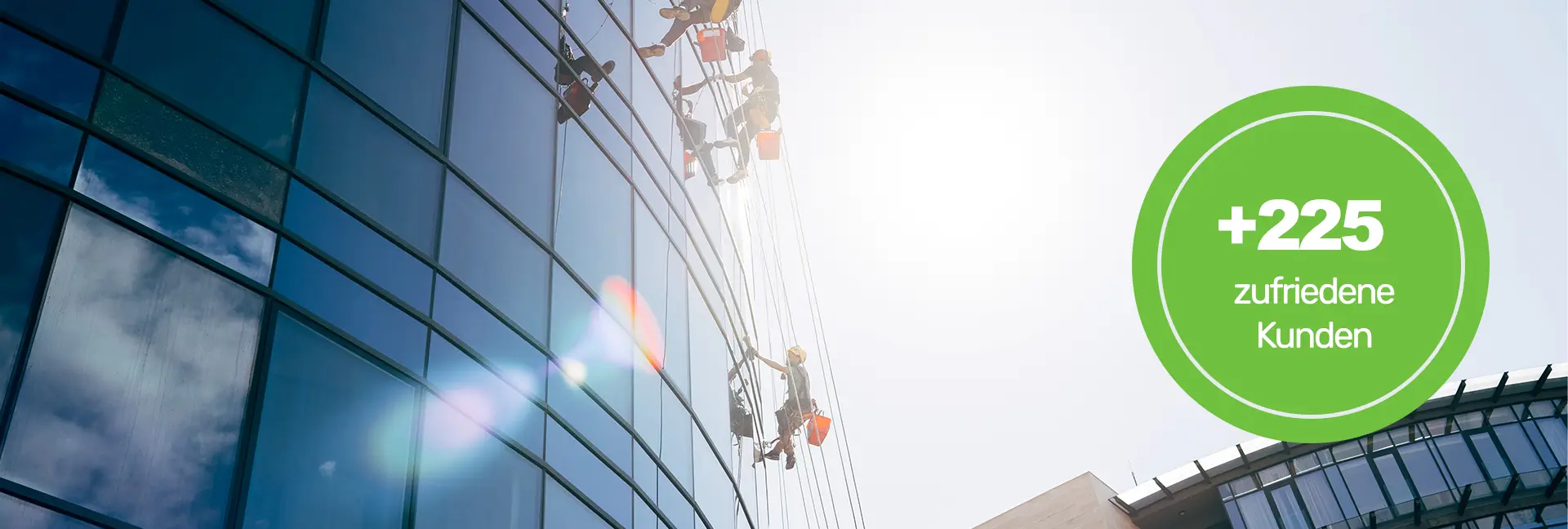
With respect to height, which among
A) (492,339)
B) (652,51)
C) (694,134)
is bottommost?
(492,339)

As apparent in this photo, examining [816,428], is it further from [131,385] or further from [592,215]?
[131,385]

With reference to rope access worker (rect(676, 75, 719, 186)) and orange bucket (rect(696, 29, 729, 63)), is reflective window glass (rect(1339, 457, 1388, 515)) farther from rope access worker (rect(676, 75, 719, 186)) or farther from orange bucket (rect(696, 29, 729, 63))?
orange bucket (rect(696, 29, 729, 63))

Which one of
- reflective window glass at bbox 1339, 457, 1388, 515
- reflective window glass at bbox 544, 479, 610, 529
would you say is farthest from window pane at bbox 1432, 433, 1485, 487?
reflective window glass at bbox 544, 479, 610, 529

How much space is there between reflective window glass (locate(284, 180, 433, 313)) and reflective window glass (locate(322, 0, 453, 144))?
1381 mm

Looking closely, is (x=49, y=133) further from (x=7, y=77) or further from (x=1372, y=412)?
(x=1372, y=412)

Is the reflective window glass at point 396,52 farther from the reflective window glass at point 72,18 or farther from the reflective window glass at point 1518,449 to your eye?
the reflective window glass at point 1518,449

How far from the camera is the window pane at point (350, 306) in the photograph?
8.80m

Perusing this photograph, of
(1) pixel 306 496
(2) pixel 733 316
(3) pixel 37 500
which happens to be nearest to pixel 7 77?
(3) pixel 37 500

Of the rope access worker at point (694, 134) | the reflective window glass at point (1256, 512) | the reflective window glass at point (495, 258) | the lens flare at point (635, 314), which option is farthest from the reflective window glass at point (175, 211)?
the reflective window glass at point (1256, 512)

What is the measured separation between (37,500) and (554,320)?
5953 mm

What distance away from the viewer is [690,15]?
20.0m

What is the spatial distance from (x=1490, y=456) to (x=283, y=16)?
3370cm

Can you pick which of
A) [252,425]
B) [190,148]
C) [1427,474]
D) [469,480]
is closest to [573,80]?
[469,480]

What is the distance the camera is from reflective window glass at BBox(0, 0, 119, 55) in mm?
7750
